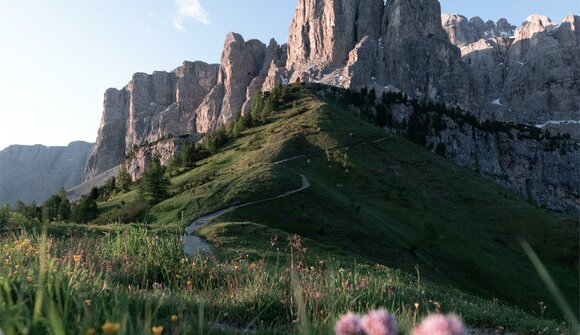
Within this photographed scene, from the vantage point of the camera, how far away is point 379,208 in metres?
74.6

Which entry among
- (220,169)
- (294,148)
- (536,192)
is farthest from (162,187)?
(536,192)

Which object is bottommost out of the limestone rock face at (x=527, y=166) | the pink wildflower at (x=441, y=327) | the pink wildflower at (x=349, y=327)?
the limestone rock face at (x=527, y=166)

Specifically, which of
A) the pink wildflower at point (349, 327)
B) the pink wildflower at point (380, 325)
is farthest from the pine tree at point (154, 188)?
the pink wildflower at point (380, 325)

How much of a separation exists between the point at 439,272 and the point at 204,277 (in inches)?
1868

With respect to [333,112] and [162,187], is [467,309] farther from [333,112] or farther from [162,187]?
[333,112]

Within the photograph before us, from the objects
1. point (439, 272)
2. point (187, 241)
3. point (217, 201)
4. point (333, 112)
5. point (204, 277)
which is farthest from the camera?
point (333, 112)

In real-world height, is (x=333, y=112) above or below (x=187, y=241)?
above

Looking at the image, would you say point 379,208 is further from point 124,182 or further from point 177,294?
point 124,182

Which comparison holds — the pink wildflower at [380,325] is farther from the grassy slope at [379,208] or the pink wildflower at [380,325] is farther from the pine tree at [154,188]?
the pine tree at [154,188]

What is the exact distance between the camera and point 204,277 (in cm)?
1142

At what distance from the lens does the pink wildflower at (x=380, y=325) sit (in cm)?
217

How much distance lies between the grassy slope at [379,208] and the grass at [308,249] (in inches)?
13.4

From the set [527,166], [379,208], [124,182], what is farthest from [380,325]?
[527,166]

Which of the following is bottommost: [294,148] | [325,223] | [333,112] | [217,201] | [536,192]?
[536,192]
